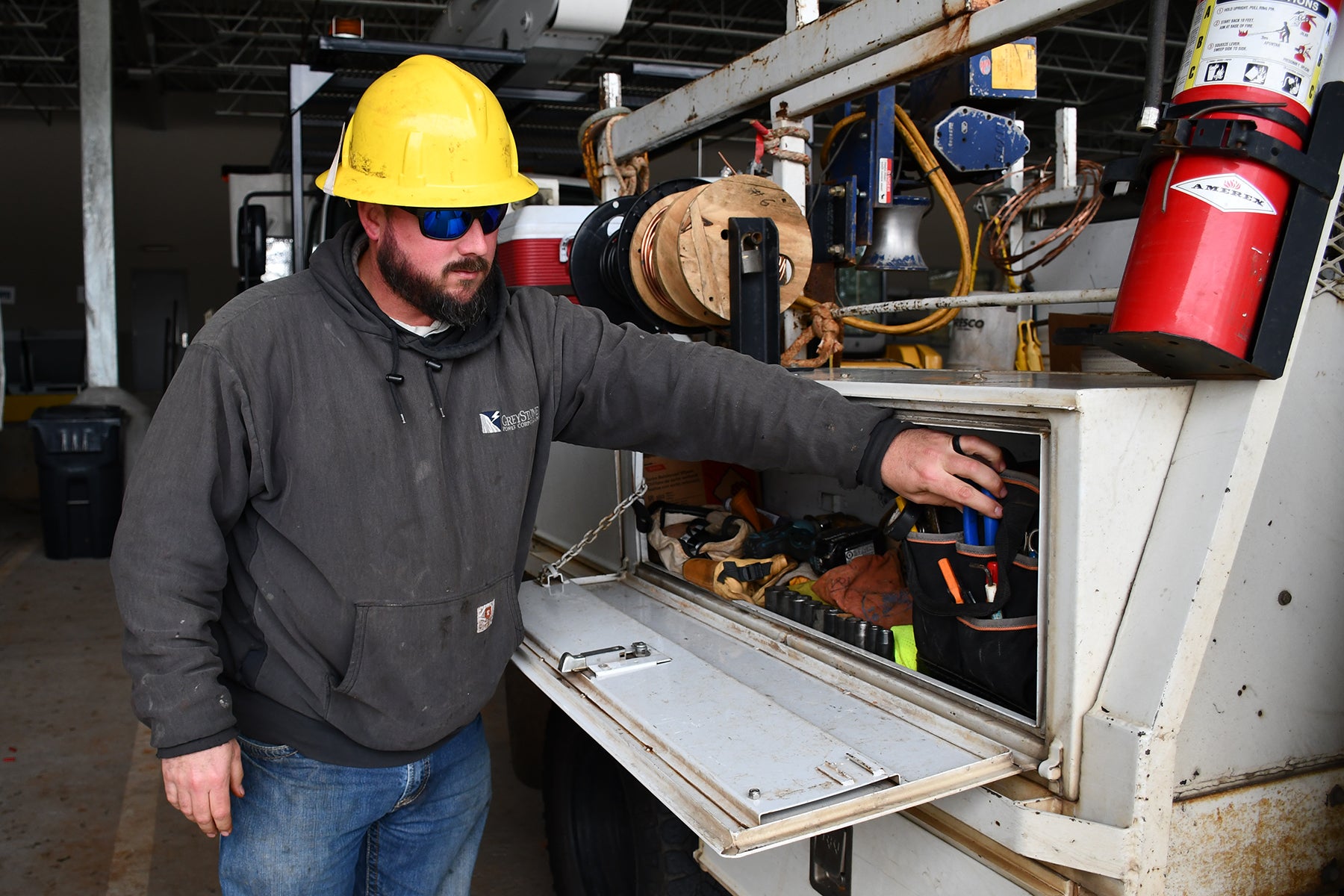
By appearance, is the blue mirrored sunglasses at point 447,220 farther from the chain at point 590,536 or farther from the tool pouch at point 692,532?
the tool pouch at point 692,532

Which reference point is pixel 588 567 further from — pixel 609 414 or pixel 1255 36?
pixel 1255 36

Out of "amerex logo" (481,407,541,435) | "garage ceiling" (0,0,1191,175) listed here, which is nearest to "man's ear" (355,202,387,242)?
"amerex logo" (481,407,541,435)

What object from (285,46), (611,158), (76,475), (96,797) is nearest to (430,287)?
(611,158)

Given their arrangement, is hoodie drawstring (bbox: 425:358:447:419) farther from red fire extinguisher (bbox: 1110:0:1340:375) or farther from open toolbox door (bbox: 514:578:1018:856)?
red fire extinguisher (bbox: 1110:0:1340:375)

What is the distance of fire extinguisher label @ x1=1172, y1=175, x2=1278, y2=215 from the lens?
128 centimetres

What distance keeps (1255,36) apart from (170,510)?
1.63 meters

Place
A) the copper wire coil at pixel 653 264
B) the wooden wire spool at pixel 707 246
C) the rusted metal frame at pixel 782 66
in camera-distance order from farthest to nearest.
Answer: the copper wire coil at pixel 653 264 → the wooden wire spool at pixel 707 246 → the rusted metal frame at pixel 782 66

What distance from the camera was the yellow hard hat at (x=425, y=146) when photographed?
159 cm

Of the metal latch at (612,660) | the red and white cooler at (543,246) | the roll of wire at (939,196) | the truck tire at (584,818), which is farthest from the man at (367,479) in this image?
the roll of wire at (939,196)

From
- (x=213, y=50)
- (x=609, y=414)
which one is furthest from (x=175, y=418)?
(x=213, y=50)

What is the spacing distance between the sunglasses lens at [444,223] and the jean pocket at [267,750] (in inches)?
35.1

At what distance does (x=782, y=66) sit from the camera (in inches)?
89.1

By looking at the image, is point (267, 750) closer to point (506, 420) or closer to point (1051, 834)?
point (506, 420)

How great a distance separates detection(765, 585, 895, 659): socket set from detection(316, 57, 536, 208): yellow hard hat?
0.93 metres
